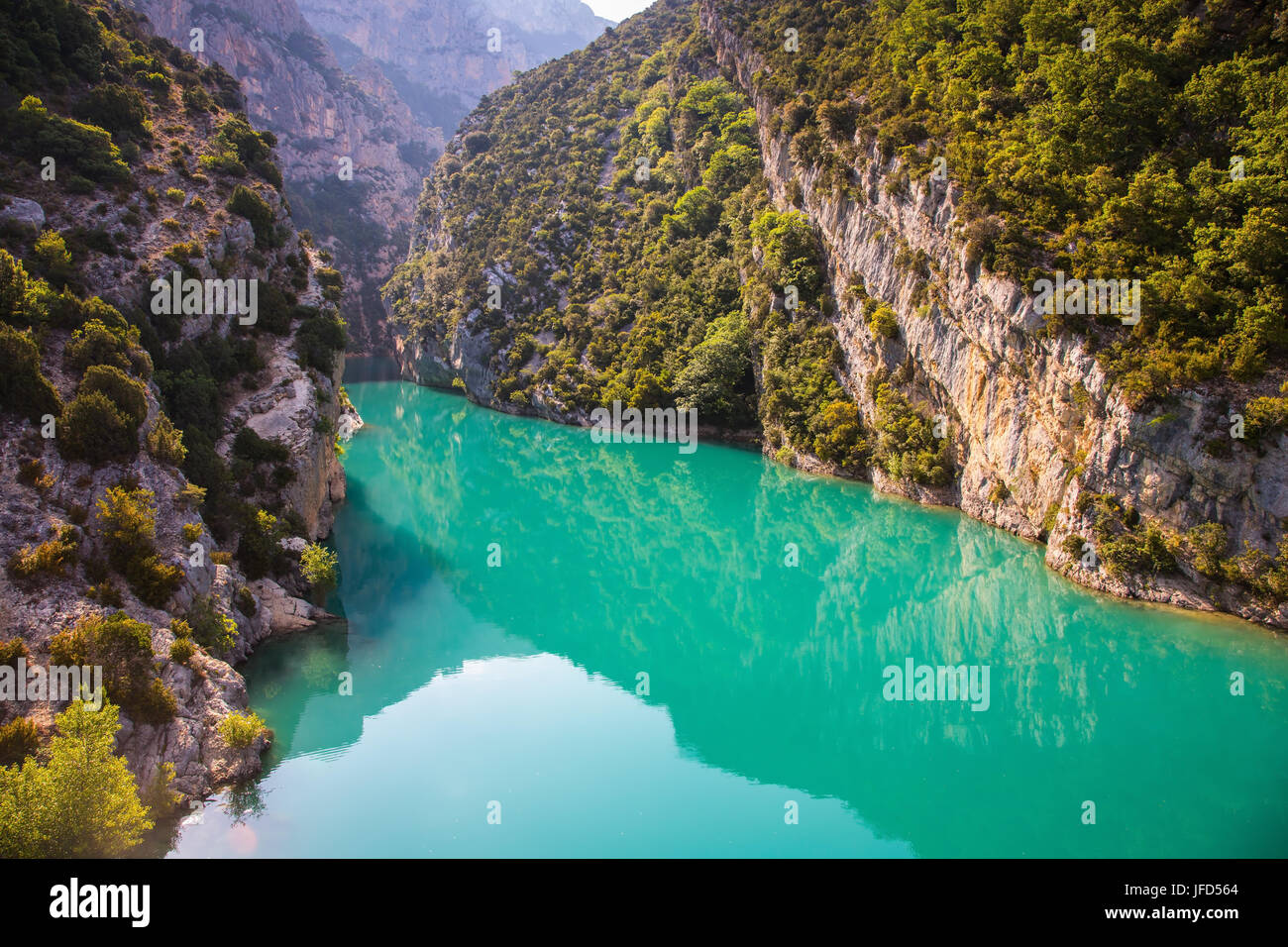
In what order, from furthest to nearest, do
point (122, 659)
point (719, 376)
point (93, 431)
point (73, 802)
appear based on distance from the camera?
point (719, 376) < point (93, 431) < point (122, 659) < point (73, 802)

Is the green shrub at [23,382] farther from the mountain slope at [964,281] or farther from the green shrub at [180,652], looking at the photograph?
the mountain slope at [964,281]

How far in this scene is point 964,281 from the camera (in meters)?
34.6

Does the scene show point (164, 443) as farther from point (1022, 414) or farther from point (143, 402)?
point (1022, 414)

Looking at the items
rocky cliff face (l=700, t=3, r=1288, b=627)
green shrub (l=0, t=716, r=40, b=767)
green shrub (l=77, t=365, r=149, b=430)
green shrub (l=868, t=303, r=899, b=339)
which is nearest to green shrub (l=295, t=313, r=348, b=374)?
green shrub (l=77, t=365, r=149, b=430)

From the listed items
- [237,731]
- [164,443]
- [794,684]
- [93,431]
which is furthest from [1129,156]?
[93,431]

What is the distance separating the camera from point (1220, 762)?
684 inches

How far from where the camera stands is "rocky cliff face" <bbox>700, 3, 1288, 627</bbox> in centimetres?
2422

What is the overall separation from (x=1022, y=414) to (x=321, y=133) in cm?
14014

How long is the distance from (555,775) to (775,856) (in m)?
5.40

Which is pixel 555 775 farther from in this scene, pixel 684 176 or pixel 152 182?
pixel 684 176

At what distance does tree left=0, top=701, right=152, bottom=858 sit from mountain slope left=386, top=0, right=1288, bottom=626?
1138 inches

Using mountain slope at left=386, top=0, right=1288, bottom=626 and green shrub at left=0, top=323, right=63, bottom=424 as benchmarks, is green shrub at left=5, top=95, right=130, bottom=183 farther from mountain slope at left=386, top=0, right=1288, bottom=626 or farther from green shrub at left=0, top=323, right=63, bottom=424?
mountain slope at left=386, top=0, right=1288, bottom=626

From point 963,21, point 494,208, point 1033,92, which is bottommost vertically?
point 1033,92
